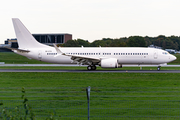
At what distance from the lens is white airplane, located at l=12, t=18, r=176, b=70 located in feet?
126

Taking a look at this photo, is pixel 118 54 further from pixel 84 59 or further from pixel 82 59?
pixel 82 59

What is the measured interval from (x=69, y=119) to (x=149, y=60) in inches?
1131

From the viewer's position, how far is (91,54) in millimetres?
39625

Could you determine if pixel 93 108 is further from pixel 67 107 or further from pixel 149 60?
pixel 149 60

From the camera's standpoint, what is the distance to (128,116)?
12.0 m

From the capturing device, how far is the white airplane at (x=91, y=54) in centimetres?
3853

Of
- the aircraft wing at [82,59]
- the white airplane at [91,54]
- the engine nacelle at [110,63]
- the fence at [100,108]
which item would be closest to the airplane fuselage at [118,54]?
the white airplane at [91,54]

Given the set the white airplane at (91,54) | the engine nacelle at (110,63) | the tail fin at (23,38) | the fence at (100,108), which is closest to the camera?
the fence at (100,108)

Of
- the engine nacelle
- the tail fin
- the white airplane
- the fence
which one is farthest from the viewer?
the tail fin

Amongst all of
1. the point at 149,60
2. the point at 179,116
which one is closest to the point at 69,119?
the point at 179,116

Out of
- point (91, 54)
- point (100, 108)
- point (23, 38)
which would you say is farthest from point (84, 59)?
point (100, 108)

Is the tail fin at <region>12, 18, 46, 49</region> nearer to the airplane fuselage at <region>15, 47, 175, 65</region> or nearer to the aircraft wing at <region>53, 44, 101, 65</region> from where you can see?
the airplane fuselage at <region>15, 47, 175, 65</region>

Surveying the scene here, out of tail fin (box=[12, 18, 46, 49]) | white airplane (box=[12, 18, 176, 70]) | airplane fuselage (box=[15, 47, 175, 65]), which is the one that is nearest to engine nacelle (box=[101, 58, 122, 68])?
white airplane (box=[12, 18, 176, 70])

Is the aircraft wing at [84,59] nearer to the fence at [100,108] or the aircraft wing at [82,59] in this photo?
the aircraft wing at [82,59]
